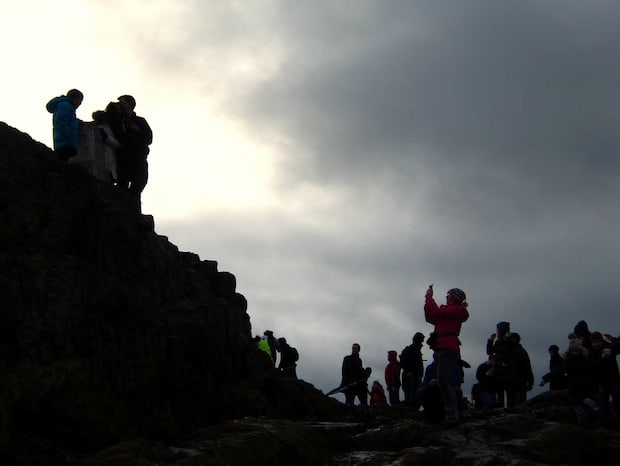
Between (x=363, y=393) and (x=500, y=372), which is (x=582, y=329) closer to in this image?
(x=500, y=372)

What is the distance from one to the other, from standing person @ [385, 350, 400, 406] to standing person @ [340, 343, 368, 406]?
5.31 ft

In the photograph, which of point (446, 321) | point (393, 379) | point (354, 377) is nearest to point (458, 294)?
point (446, 321)

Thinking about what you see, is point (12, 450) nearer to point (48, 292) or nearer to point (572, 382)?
point (48, 292)

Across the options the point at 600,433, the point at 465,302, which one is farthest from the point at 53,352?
the point at 600,433

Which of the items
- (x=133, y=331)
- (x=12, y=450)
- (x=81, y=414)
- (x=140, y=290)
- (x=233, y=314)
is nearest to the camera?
(x=12, y=450)

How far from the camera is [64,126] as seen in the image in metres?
19.4

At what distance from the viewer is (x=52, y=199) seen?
17609 mm

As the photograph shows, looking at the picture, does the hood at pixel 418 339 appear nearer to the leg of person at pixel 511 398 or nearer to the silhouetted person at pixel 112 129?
the leg of person at pixel 511 398

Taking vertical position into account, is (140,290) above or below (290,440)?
above

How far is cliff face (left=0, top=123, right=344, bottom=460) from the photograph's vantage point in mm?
15031

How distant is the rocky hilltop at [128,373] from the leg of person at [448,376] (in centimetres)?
42

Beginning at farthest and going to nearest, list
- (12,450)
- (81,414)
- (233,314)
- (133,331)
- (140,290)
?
(233,314) → (140,290) → (133,331) → (81,414) → (12,450)

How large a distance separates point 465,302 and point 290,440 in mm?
5281

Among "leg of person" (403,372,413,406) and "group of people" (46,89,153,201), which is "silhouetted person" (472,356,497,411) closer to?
"leg of person" (403,372,413,406)
